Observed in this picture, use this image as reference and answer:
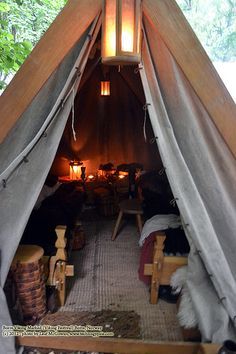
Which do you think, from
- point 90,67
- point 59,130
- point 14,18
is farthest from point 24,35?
point 59,130

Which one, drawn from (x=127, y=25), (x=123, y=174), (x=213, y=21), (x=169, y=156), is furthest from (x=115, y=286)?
(x=213, y=21)

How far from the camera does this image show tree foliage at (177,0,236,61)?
26.9ft

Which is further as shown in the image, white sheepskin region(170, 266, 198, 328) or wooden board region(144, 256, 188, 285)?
wooden board region(144, 256, 188, 285)

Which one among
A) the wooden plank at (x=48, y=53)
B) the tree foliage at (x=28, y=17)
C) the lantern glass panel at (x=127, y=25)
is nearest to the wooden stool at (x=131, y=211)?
the wooden plank at (x=48, y=53)

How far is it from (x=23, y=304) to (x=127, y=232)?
1764 mm

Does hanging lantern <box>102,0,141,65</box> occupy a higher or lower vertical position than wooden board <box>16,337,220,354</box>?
higher

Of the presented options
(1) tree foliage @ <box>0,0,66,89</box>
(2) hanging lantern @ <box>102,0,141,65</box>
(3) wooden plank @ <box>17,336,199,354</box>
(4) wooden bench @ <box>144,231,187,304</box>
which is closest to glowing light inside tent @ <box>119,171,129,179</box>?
(1) tree foliage @ <box>0,0,66,89</box>

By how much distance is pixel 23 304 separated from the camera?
188 cm

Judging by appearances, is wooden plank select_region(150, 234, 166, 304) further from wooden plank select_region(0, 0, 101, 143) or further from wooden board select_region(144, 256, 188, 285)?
wooden plank select_region(0, 0, 101, 143)

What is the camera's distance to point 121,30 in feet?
4.55

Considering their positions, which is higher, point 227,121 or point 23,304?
point 227,121

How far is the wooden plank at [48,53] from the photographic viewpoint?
4.89ft

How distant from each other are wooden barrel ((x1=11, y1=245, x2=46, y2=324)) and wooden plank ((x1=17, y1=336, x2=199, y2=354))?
25cm

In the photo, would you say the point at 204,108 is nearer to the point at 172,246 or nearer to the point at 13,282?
the point at 172,246
